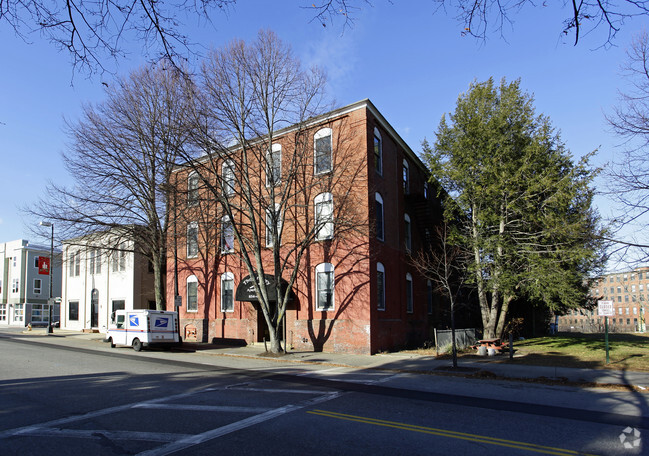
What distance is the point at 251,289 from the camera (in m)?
23.2

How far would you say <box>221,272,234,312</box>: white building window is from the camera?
26.0 m

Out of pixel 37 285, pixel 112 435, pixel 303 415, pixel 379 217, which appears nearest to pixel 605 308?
pixel 379 217

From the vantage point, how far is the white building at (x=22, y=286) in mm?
54094

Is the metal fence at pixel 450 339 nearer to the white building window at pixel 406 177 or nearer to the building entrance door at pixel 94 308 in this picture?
the white building window at pixel 406 177

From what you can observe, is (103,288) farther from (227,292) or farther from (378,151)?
(378,151)

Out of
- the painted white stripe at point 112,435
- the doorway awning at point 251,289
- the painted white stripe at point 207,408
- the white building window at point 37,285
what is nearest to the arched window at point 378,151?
the doorway awning at point 251,289

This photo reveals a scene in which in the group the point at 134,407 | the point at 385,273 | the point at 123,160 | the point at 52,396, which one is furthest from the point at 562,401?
the point at 123,160

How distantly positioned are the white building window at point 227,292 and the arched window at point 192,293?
2840 mm

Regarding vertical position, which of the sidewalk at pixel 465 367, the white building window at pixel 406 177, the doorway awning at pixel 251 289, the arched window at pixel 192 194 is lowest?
the sidewalk at pixel 465 367

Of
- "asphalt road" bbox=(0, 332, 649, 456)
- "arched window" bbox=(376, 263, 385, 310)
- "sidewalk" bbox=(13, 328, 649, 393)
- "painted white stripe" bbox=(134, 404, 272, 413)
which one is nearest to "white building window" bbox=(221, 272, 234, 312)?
"sidewalk" bbox=(13, 328, 649, 393)

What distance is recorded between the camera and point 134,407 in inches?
338

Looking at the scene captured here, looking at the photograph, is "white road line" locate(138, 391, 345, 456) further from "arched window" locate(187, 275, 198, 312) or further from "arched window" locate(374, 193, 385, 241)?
"arched window" locate(187, 275, 198, 312)

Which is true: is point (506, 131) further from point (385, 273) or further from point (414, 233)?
point (385, 273)

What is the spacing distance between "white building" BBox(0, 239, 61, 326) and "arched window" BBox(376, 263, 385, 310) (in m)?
46.5
